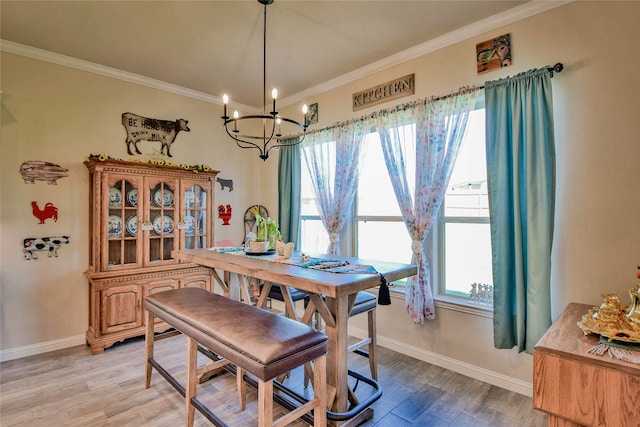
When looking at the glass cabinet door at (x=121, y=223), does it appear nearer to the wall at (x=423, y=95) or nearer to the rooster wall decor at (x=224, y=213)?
the wall at (x=423, y=95)

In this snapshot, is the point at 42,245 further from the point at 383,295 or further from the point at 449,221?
the point at 449,221

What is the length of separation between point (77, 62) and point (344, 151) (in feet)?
9.31

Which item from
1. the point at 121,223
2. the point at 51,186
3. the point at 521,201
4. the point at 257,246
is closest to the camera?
the point at 521,201

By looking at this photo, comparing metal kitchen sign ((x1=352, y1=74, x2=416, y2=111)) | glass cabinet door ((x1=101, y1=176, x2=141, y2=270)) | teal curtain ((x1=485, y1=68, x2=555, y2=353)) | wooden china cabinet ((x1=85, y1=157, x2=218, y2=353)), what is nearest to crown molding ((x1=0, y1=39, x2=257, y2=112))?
wooden china cabinet ((x1=85, y1=157, x2=218, y2=353))

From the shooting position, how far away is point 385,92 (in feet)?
10.2

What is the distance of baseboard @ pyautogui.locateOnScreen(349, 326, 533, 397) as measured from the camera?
2293mm

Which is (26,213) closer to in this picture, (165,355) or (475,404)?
→ (165,355)

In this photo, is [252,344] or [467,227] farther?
[467,227]

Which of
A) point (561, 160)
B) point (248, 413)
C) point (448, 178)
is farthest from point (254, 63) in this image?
point (248, 413)

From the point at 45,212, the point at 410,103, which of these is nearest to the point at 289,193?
the point at 410,103

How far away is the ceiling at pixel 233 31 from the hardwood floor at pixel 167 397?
285cm

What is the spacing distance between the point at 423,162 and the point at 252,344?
6.78 ft

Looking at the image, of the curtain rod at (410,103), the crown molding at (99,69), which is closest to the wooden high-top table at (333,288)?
the curtain rod at (410,103)

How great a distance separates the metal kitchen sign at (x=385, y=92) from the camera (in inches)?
115
